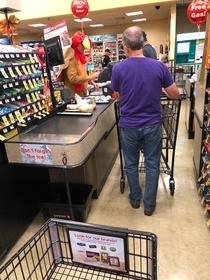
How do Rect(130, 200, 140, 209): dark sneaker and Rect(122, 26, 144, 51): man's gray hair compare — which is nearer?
Rect(122, 26, 144, 51): man's gray hair

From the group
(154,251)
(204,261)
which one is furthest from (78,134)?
(204,261)

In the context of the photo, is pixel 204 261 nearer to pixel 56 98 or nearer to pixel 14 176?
pixel 14 176

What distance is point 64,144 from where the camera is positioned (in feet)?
5.11

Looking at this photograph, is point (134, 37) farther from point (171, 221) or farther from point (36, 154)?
point (171, 221)

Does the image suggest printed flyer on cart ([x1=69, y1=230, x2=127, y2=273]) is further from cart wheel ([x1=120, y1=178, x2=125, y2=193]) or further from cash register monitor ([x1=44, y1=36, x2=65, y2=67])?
cash register monitor ([x1=44, y1=36, x2=65, y2=67])

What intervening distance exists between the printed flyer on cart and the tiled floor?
806 mm

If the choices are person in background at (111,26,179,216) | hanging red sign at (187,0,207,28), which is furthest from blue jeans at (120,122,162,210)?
hanging red sign at (187,0,207,28)

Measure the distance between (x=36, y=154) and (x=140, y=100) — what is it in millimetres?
930

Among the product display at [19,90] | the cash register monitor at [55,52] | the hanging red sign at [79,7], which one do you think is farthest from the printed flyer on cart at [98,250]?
the hanging red sign at [79,7]

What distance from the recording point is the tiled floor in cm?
173

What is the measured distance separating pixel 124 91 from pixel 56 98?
106 cm

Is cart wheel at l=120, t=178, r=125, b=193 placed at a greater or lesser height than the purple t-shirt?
lesser

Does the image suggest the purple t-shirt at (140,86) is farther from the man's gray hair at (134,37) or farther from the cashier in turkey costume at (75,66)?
the cashier in turkey costume at (75,66)

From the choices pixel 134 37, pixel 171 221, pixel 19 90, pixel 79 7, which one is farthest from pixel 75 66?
pixel 79 7
